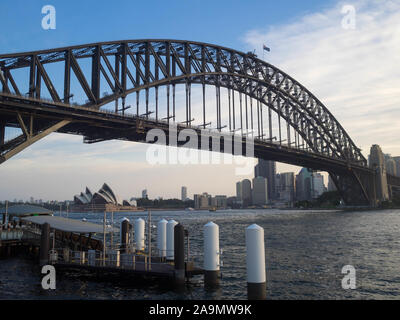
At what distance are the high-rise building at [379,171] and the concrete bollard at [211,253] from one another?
114285 mm

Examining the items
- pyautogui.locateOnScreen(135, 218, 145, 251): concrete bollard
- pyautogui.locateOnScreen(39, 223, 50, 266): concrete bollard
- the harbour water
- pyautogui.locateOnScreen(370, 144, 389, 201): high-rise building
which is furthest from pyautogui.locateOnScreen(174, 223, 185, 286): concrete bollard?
pyautogui.locateOnScreen(370, 144, 389, 201): high-rise building

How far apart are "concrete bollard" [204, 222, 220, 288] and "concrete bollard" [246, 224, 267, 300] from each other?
2935 millimetres

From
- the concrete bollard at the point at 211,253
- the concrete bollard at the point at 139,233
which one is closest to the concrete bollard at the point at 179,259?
the concrete bollard at the point at 211,253

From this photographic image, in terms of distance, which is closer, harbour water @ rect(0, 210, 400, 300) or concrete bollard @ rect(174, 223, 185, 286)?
harbour water @ rect(0, 210, 400, 300)

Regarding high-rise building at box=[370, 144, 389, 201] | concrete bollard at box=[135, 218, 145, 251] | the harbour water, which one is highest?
high-rise building at box=[370, 144, 389, 201]

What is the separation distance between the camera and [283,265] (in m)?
24.1

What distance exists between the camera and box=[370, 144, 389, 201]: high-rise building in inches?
4707

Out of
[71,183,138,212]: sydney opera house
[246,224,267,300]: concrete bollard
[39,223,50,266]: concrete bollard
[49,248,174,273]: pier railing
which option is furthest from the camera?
[71,183,138,212]: sydney opera house

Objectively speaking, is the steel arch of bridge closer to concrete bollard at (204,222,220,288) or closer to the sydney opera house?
concrete bollard at (204,222,220,288)

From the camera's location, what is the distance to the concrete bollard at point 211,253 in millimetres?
17641

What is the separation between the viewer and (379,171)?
12150 cm
